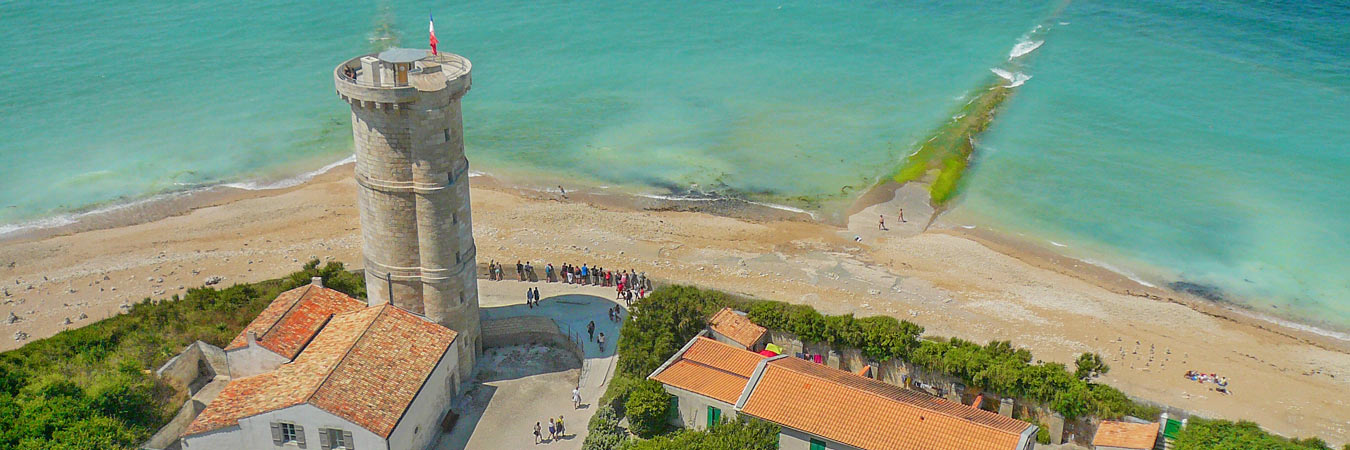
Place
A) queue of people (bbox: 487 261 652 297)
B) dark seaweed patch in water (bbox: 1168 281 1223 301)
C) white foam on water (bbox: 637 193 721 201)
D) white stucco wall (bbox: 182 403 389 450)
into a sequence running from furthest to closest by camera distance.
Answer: white foam on water (bbox: 637 193 721 201)
dark seaweed patch in water (bbox: 1168 281 1223 301)
queue of people (bbox: 487 261 652 297)
white stucco wall (bbox: 182 403 389 450)

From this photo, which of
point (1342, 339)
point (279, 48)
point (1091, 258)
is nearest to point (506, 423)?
point (1091, 258)

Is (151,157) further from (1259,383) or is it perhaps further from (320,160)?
(1259,383)

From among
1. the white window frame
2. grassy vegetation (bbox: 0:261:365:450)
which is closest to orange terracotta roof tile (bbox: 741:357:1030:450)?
the white window frame

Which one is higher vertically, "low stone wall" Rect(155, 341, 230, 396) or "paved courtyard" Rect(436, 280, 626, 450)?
"low stone wall" Rect(155, 341, 230, 396)

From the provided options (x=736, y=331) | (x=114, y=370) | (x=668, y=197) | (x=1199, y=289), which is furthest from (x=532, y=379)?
(x=1199, y=289)

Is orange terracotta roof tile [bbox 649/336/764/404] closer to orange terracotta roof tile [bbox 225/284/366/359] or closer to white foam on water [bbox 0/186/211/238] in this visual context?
orange terracotta roof tile [bbox 225/284/366/359]

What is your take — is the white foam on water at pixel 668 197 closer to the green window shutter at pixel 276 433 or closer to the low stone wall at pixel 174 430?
the low stone wall at pixel 174 430
